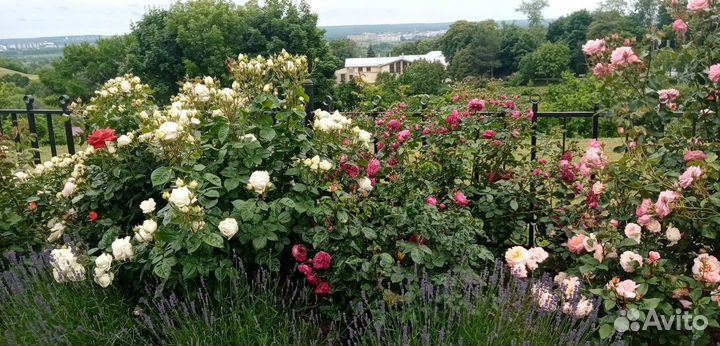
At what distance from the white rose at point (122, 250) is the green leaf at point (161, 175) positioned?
0.27m

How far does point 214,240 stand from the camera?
2.12 m

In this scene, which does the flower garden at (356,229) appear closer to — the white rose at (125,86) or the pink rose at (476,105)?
the white rose at (125,86)

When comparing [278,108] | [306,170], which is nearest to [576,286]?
[306,170]

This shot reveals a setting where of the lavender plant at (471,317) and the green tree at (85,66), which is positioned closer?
the lavender plant at (471,317)

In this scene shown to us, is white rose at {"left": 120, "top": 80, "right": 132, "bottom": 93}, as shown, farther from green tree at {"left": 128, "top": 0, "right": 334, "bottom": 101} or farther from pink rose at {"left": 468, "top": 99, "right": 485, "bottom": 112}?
green tree at {"left": 128, "top": 0, "right": 334, "bottom": 101}

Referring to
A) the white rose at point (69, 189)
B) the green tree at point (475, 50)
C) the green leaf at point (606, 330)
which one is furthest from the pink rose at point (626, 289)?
the green tree at point (475, 50)

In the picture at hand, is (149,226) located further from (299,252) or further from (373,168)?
(373,168)

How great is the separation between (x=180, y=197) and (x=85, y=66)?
164 feet

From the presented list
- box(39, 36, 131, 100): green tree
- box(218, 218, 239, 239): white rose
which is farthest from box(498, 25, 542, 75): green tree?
box(218, 218, 239, 239): white rose

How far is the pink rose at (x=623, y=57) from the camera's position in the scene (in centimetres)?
245

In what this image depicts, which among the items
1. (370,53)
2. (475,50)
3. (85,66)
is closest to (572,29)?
(475,50)

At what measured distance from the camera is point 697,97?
247 cm

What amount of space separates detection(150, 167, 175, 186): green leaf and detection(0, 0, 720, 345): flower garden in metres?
0.02

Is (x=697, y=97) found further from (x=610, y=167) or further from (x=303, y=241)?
(x=303, y=241)
